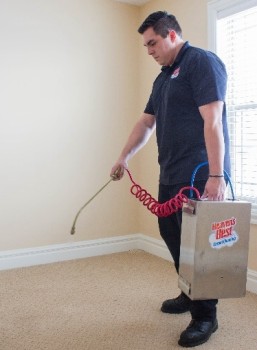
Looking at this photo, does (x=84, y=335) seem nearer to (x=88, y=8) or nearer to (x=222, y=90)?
(x=222, y=90)

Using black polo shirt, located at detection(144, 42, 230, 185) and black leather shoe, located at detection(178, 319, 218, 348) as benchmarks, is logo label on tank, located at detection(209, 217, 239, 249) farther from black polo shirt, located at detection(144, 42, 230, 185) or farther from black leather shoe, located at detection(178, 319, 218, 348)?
black leather shoe, located at detection(178, 319, 218, 348)

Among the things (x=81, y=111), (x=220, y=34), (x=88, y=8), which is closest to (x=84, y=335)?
(x=81, y=111)

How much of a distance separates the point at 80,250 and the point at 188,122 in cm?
186

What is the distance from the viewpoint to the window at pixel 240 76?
2445 mm

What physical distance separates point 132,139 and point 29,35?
142 cm

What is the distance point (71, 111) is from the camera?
3.13m

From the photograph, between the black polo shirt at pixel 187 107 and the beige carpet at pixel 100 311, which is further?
the beige carpet at pixel 100 311

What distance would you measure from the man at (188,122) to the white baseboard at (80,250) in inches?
53.7

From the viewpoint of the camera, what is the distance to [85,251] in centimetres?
322

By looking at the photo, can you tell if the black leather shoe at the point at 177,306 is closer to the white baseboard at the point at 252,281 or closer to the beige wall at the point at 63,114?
the white baseboard at the point at 252,281

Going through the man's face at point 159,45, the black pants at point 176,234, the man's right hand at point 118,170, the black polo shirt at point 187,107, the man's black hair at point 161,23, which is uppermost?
the man's black hair at point 161,23

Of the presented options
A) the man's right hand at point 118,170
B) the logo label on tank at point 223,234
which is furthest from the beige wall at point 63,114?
the logo label on tank at point 223,234

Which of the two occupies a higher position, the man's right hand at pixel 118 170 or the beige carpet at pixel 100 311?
the man's right hand at pixel 118 170

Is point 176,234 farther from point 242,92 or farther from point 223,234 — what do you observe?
point 242,92
